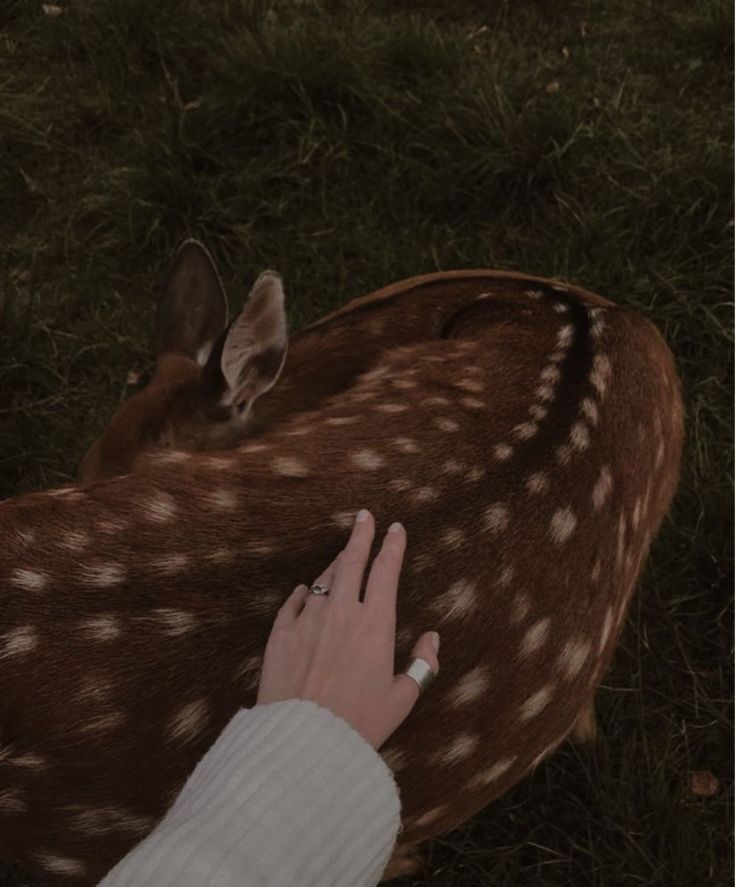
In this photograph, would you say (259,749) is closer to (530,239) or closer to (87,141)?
(530,239)

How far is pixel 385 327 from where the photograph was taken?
2.73 metres

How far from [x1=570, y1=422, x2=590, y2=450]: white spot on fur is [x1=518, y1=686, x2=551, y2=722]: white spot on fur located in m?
0.52

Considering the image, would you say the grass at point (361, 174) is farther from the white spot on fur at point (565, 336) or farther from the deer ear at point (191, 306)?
the white spot on fur at point (565, 336)

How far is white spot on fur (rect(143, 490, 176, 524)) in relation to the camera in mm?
1821

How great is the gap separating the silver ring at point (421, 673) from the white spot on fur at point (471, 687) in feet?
0.48

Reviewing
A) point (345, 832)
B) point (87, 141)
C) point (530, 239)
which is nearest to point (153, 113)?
point (87, 141)

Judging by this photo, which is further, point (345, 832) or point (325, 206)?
point (325, 206)

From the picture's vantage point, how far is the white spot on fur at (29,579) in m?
1.69

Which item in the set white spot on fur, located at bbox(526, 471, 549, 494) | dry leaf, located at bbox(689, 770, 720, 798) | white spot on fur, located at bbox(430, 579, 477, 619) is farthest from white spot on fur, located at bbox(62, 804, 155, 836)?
dry leaf, located at bbox(689, 770, 720, 798)

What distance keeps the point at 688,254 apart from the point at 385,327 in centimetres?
140

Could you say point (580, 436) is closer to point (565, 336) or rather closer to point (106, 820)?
point (565, 336)

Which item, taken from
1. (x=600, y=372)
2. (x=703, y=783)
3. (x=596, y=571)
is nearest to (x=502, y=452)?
(x=596, y=571)

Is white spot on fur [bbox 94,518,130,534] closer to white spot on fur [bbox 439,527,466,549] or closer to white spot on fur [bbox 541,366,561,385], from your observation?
white spot on fur [bbox 439,527,466,549]

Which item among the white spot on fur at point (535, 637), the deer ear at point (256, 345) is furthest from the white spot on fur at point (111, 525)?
the white spot on fur at point (535, 637)
